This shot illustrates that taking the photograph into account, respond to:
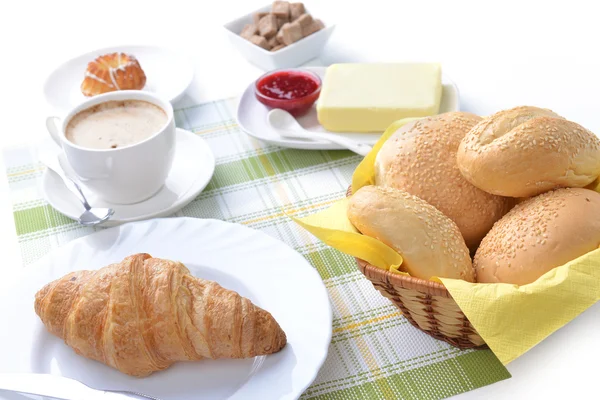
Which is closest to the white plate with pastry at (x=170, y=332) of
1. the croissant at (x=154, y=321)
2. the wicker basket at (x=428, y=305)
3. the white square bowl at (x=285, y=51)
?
the croissant at (x=154, y=321)

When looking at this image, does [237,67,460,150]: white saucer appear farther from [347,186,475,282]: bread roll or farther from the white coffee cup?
[347,186,475,282]: bread roll

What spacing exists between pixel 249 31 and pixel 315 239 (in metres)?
1.06

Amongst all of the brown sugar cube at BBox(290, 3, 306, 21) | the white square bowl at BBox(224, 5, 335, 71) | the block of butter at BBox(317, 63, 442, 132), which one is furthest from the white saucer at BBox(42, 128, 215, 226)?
the brown sugar cube at BBox(290, 3, 306, 21)

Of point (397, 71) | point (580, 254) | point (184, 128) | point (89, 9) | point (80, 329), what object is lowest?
point (89, 9)

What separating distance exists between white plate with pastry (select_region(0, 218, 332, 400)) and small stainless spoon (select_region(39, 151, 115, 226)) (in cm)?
29

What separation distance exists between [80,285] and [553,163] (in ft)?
2.88

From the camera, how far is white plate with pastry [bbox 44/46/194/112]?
2.11 metres

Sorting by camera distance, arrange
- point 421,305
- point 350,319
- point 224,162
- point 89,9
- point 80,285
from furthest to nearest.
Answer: point 89,9 < point 224,162 < point 350,319 < point 80,285 < point 421,305

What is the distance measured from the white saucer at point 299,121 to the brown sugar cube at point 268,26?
0.29m

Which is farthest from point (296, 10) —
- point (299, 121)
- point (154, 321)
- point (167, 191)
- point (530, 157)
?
point (154, 321)

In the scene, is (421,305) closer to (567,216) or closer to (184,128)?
(567,216)

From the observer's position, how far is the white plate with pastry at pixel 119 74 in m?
2.11

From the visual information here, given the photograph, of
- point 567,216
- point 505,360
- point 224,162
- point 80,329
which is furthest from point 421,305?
point 224,162

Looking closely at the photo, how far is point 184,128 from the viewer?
6.66 ft
